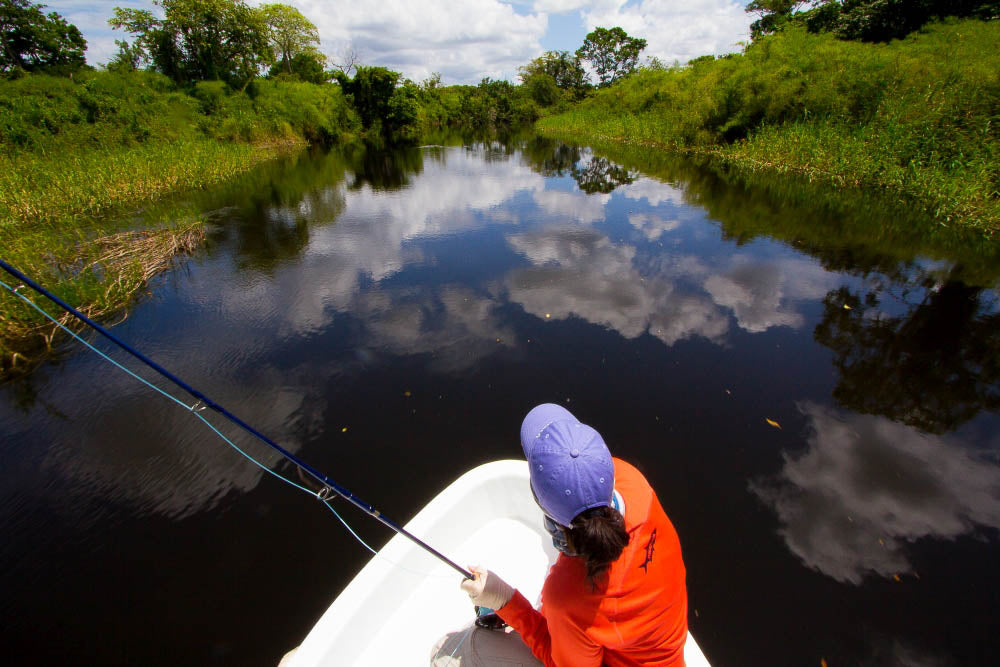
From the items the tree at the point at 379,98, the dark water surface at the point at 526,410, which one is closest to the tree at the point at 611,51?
the tree at the point at 379,98

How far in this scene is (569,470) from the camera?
1.08m

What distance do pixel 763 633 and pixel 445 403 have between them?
8.53 ft

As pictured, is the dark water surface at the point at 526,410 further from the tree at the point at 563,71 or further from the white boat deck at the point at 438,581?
the tree at the point at 563,71

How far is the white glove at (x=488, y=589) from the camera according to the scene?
1403mm

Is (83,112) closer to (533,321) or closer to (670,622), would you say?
(533,321)

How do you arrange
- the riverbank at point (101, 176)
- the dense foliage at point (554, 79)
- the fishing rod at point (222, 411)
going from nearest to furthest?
the fishing rod at point (222, 411) → the riverbank at point (101, 176) → the dense foliage at point (554, 79)

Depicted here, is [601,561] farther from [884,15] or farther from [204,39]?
[204,39]

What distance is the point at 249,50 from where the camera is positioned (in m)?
28.6

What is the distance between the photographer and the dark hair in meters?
1.02

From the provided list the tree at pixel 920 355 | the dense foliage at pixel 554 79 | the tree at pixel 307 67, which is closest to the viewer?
the tree at pixel 920 355

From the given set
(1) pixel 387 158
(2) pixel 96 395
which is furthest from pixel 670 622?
(1) pixel 387 158

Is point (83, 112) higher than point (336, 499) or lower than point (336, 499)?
higher

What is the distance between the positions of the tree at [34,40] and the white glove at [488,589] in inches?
1497

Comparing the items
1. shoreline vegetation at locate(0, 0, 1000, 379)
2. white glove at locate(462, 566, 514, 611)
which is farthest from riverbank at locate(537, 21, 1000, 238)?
white glove at locate(462, 566, 514, 611)
